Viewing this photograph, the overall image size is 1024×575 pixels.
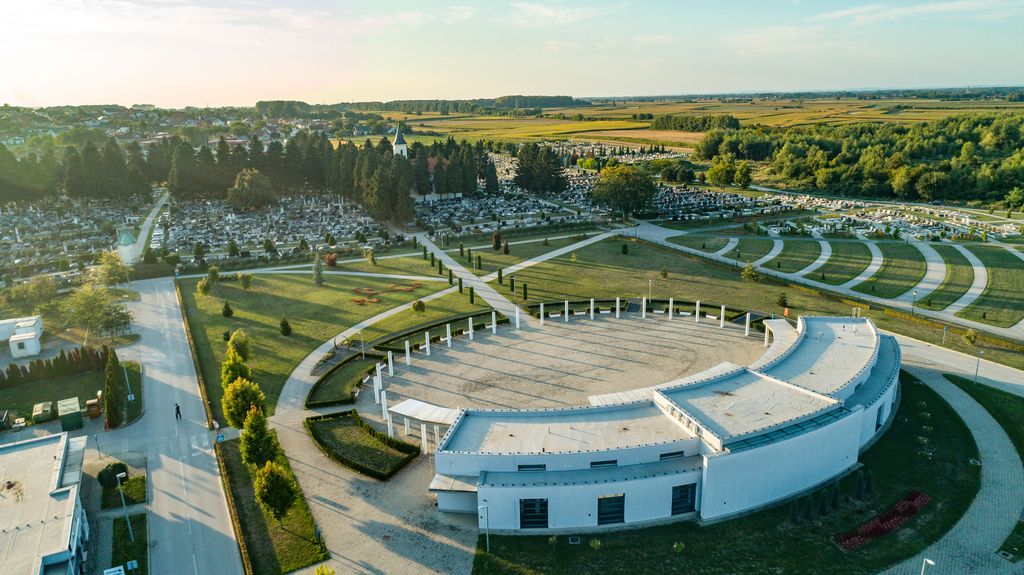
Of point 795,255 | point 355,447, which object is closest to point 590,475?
point 355,447

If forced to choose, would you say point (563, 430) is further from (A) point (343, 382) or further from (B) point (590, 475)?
(A) point (343, 382)

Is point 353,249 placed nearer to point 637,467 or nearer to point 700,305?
point 700,305

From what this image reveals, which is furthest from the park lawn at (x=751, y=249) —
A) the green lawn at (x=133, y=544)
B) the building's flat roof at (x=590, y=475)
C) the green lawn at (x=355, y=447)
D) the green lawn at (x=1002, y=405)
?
the green lawn at (x=133, y=544)

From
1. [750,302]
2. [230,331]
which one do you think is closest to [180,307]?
[230,331]

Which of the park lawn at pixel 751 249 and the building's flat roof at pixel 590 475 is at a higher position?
the building's flat roof at pixel 590 475

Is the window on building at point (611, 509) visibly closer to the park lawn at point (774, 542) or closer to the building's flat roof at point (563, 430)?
the park lawn at point (774, 542)

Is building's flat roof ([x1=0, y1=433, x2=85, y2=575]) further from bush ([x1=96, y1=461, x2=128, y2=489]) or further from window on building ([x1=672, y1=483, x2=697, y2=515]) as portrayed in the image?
window on building ([x1=672, y1=483, x2=697, y2=515])
